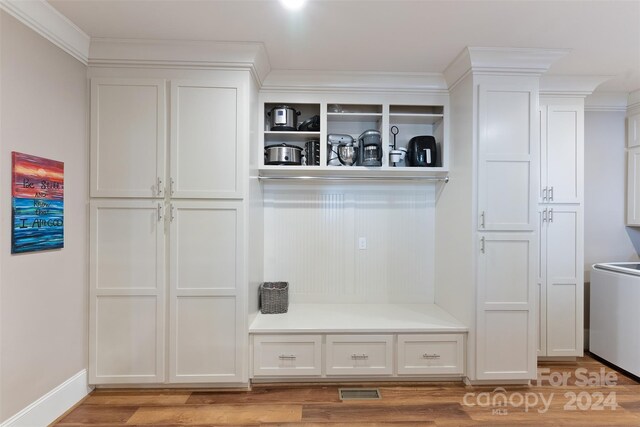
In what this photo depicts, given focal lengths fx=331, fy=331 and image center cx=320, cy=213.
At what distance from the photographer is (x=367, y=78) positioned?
8.80 feet

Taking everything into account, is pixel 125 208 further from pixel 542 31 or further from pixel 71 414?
pixel 542 31

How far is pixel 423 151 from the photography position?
108 inches

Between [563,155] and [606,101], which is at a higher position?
[606,101]

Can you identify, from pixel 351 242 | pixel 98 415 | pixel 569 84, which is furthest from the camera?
pixel 351 242

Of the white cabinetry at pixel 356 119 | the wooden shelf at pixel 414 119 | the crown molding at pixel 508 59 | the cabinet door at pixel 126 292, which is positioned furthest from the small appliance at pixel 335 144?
the cabinet door at pixel 126 292

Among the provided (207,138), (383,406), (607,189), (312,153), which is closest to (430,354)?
(383,406)

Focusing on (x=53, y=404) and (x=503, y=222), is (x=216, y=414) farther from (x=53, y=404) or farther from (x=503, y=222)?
(x=503, y=222)

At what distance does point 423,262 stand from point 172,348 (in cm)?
219

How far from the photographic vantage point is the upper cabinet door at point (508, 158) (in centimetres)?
240

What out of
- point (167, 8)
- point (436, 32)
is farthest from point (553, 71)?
point (167, 8)

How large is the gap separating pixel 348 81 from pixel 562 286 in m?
2.52

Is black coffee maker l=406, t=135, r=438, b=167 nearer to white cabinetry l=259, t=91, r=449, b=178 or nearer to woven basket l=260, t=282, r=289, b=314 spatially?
white cabinetry l=259, t=91, r=449, b=178

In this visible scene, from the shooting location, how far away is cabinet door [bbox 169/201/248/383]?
7.60 ft

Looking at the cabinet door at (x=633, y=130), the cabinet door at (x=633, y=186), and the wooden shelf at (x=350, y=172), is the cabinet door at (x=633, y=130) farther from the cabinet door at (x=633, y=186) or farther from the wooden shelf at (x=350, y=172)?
the wooden shelf at (x=350, y=172)
